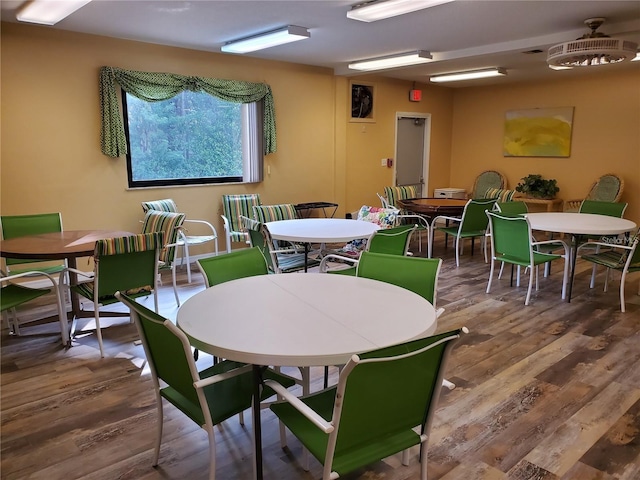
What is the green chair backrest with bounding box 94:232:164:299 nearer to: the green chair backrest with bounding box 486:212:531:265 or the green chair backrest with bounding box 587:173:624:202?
the green chair backrest with bounding box 486:212:531:265

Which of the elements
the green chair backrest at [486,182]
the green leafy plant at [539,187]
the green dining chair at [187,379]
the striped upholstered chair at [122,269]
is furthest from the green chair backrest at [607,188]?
the green dining chair at [187,379]

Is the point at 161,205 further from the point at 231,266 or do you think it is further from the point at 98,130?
the point at 231,266

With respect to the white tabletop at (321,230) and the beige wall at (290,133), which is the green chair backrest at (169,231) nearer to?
the white tabletop at (321,230)

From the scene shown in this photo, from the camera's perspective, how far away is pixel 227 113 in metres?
6.08

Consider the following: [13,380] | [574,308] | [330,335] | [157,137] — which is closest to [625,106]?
[574,308]

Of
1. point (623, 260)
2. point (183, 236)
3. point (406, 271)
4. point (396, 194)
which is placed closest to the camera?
point (406, 271)

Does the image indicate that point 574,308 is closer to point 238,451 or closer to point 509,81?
point 238,451

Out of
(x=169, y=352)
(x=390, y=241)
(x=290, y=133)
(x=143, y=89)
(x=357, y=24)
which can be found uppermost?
(x=357, y=24)

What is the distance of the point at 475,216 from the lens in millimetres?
5660

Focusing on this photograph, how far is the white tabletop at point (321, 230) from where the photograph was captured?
143 inches

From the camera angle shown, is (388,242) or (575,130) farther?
(575,130)

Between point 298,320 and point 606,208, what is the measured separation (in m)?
4.88

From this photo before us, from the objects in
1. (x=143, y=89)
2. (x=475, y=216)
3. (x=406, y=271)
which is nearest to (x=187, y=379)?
(x=406, y=271)

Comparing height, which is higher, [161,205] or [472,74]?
[472,74]
